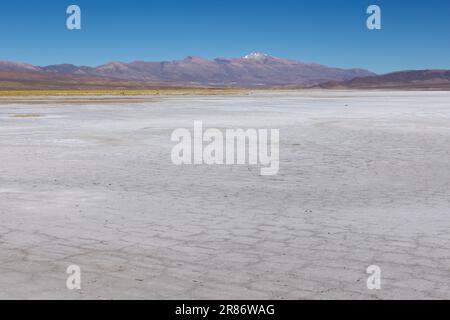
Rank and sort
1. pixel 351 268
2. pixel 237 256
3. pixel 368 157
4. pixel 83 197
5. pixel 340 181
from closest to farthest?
pixel 351 268 < pixel 237 256 < pixel 83 197 < pixel 340 181 < pixel 368 157

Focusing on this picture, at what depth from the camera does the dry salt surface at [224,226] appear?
179 inches

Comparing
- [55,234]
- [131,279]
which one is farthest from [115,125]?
[131,279]

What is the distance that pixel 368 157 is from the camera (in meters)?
12.1

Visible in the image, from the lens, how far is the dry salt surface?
14.9 feet

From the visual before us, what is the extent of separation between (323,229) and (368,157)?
6.18 meters

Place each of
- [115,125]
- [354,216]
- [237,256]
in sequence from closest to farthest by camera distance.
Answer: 1. [237,256]
2. [354,216]
3. [115,125]

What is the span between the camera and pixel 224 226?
6.46 metres

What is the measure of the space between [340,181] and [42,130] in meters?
12.3

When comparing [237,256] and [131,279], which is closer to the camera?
[131,279]
